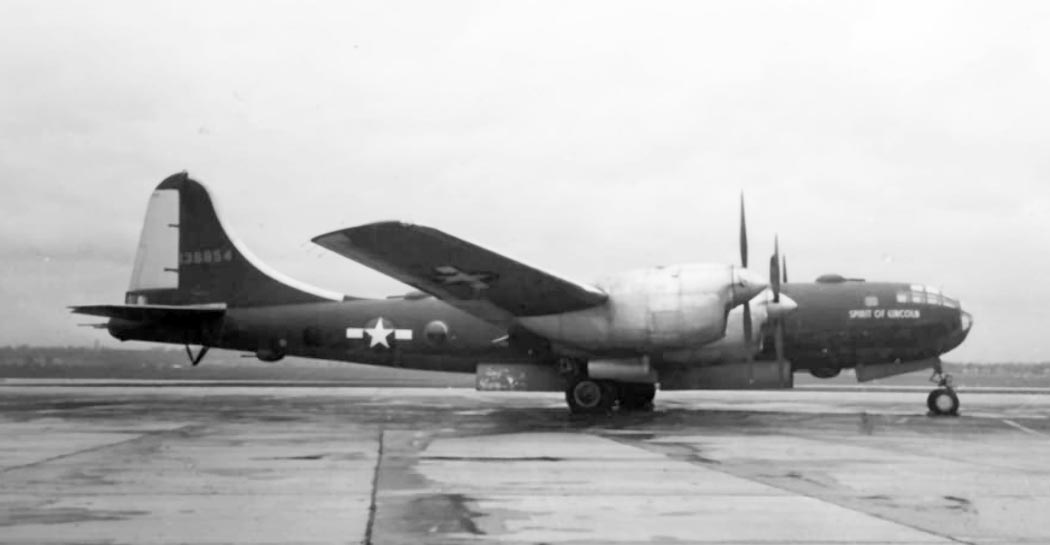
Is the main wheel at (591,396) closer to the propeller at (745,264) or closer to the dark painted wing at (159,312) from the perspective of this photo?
the propeller at (745,264)

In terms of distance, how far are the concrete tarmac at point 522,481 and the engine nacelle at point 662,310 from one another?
1.83m

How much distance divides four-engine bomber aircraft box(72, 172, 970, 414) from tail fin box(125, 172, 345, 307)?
4cm

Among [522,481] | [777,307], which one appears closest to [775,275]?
[777,307]

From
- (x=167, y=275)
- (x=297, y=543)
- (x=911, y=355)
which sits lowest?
(x=297, y=543)

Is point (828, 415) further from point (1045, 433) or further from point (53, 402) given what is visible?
point (53, 402)

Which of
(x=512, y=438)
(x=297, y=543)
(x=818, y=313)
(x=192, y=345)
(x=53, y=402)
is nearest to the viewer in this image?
(x=297, y=543)

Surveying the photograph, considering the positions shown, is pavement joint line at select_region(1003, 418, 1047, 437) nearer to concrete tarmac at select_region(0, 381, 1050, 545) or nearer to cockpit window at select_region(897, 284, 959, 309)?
concrete tarmac at select_region(0, 381, 1050, 545)

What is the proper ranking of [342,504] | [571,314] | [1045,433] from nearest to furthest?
[342,504] → [1045,433] → [571,314]

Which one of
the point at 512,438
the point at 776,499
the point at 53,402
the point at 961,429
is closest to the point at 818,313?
the point at 961,429

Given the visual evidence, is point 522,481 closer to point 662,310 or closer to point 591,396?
point 662,310

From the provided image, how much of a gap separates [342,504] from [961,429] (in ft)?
46.1

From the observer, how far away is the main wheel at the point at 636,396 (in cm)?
2366

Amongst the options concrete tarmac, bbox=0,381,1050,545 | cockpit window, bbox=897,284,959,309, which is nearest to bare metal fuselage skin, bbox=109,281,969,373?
cockpit window, bbox=897,284,959,309

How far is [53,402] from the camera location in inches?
1124
